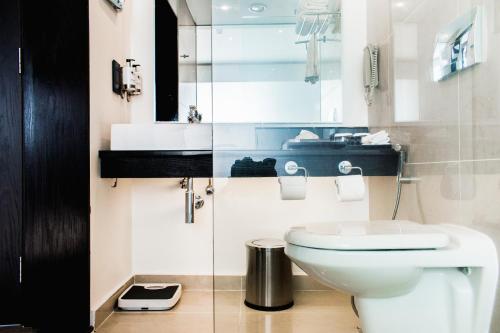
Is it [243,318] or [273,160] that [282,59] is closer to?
[273,160]

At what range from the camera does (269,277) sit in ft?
5.85

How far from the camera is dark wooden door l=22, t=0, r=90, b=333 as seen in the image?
1395 mm

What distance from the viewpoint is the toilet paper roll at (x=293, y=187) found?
1427 millimetres

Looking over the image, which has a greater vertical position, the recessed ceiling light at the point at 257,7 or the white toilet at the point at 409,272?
the recessed ceiling light at the point at 257,7

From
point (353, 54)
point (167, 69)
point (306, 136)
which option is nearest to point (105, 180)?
point (167, 69)

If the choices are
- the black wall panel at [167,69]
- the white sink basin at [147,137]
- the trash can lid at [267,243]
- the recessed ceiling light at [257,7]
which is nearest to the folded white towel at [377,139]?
the trash can lid at [267,243]

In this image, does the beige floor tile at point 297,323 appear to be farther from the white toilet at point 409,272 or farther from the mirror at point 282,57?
the mirror at point 282,57

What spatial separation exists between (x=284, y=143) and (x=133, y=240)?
1.29 metres

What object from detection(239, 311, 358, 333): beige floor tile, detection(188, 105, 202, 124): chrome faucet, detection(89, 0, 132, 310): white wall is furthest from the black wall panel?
detection(239, 311, 358, 333): beige floor tile

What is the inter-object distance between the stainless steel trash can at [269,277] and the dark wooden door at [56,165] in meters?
0.80

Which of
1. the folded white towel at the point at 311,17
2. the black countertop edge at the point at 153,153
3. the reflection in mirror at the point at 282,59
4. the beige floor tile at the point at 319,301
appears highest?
the folded white towel at the point at 311,17

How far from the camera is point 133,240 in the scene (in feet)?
7.18

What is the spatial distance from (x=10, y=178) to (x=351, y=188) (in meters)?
1.40

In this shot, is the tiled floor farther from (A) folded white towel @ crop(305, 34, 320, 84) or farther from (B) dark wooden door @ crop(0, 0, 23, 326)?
(A) folded white towel @ crop(305, 34, 320, 84)
